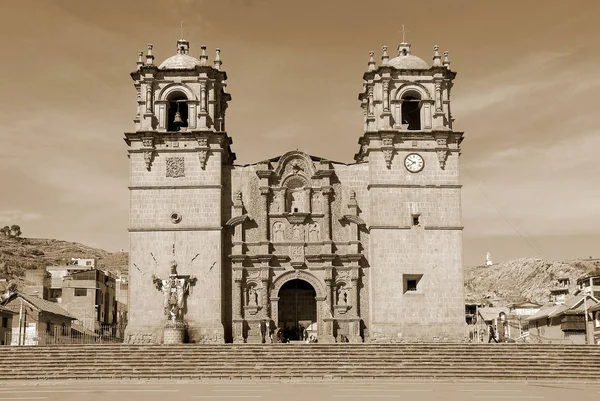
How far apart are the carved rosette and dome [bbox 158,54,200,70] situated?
456cm

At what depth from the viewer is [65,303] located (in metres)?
68.4

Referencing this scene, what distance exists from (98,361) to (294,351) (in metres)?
8.63

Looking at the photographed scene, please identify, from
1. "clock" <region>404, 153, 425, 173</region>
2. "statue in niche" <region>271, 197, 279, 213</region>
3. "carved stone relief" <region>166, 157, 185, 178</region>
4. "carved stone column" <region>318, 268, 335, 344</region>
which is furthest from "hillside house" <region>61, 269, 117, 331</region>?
"clock" <region>404, 153, 425, 173</region>

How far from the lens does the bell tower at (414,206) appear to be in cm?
3956

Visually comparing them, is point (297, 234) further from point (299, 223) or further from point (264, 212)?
point (264, 212)

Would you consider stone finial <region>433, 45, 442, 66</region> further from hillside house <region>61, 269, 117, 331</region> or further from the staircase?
hillside house <region>61, 269, 117, 331</region>

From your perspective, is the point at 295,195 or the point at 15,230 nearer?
the point at 295,195

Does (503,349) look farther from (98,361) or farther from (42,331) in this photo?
(42,331)

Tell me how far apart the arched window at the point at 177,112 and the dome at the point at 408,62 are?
40.5 ft

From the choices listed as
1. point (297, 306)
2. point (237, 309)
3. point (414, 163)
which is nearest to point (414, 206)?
point (414, 163)

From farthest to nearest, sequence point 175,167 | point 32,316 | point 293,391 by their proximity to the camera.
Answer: point 32,316
point 175,167
point 293,391

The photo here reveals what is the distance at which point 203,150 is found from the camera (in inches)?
1612

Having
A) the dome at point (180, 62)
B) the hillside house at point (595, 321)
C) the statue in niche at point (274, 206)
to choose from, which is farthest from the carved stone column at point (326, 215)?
the hillside house at point (595, 321)

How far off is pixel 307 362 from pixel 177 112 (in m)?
17.7
